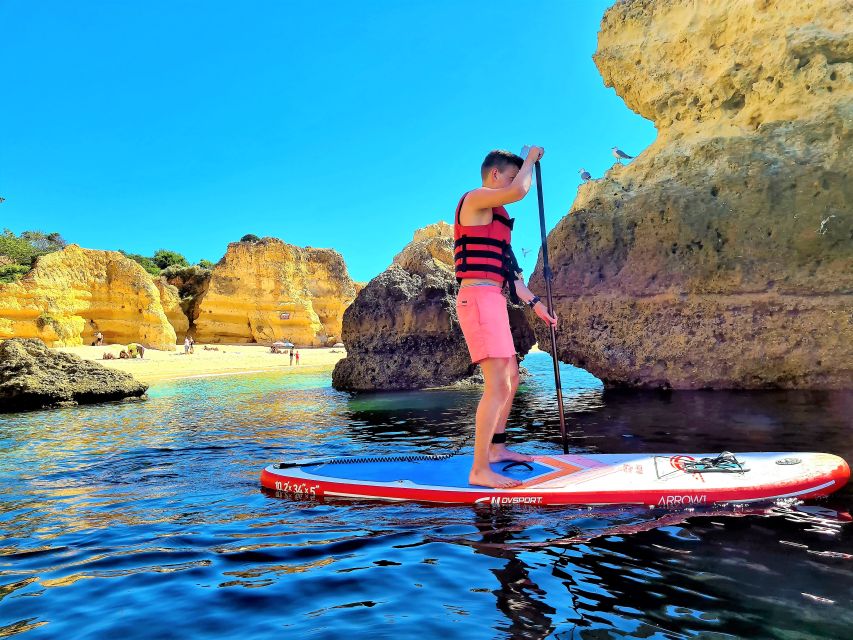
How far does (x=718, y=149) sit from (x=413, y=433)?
7.48 metres

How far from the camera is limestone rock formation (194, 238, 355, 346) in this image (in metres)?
39.6

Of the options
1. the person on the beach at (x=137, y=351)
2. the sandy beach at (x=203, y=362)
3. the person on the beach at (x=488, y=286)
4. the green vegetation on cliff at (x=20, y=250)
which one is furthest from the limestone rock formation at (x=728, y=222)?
the green vegetation on cliff at (x=20, y=250)

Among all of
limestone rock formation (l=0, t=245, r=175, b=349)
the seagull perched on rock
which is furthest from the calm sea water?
limestone rock formation (l=0, t=245, r=175, b=349)

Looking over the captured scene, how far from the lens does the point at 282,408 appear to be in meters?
12.4

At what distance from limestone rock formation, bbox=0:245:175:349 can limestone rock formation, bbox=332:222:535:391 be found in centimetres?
2043

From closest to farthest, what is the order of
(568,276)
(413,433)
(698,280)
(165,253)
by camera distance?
1. (413,433)
2. (698,280)
3. (568,276)
4. (165,253)

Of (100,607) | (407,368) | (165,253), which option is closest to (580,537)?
(100,607)

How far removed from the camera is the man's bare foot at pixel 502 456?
16.4 feet

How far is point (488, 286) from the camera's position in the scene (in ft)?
15.0

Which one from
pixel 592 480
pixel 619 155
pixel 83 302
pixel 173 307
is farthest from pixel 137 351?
pixel 592 480

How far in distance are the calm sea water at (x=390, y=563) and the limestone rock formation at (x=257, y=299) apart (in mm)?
34377

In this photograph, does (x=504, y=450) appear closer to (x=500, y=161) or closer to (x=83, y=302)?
(x=500, y=161)

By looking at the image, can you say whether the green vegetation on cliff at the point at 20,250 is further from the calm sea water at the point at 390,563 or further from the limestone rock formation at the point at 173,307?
the calm sea water at the point at 390,563

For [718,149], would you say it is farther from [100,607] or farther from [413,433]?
[100,607]
